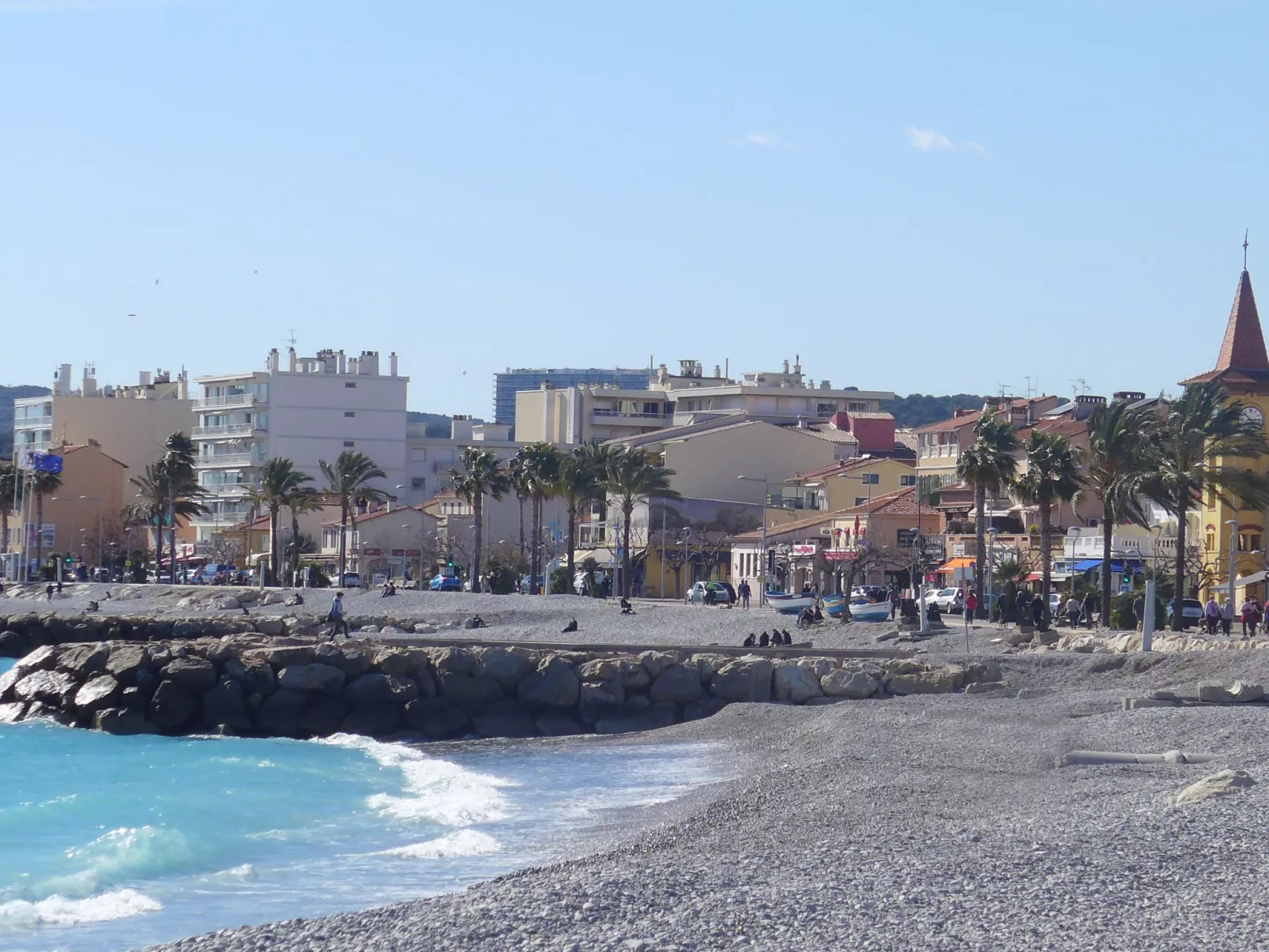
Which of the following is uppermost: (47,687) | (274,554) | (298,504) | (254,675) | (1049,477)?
(298,504)

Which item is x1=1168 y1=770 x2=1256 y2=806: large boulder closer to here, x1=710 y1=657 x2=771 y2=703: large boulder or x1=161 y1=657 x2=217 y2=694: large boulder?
x1=710 y1=657 x2=771 y2=703: large boulder

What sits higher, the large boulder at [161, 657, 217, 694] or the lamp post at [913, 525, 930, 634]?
the lamp post at [913, 525, 930, 634]

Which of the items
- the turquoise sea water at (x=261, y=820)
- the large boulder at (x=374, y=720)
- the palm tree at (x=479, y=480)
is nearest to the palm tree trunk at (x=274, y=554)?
the palm tree at (x=479, y=480)

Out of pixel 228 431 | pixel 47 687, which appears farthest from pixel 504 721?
pixel 228 431

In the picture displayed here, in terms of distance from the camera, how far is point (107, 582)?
10325 cm

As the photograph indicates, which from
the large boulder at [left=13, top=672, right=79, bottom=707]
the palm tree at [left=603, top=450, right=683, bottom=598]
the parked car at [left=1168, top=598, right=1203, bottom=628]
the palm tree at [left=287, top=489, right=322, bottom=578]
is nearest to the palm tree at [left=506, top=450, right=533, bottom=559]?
the palm tree at [left=603, top=450, right=683, bottom=598]

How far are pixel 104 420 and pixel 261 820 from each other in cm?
11820

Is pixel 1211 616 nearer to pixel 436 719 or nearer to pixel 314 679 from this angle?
pixel 436 719

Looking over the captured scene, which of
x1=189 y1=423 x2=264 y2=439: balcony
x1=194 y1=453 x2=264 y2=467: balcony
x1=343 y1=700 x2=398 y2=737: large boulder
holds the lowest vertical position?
x1=343 y1=700 x2=398 y2=737: large boulder

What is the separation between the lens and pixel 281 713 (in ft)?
112

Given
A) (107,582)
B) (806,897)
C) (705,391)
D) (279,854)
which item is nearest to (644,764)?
(279,854)

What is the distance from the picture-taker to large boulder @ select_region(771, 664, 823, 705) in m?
34.2

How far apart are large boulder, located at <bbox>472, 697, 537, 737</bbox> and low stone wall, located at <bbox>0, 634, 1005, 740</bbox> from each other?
0.11ft

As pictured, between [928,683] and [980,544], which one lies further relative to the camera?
[980,544]
